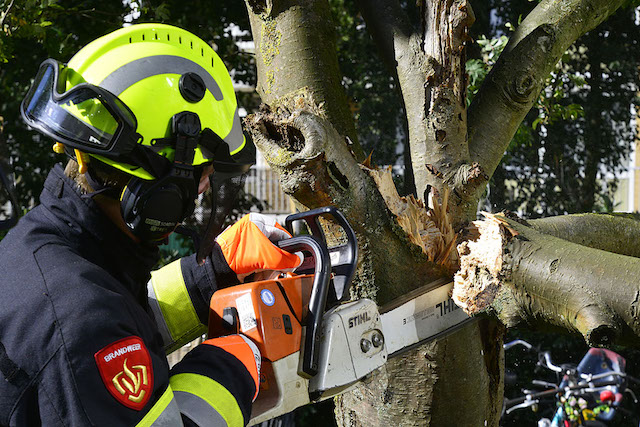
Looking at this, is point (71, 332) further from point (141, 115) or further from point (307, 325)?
point (307, 325)

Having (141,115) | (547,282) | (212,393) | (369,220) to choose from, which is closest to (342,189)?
(369,220)

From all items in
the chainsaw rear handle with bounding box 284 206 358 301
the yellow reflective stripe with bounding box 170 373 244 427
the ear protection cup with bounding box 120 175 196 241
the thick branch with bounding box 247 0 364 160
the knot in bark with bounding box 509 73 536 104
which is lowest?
the yellow reflective stripe with bounding box 170 373 244 427

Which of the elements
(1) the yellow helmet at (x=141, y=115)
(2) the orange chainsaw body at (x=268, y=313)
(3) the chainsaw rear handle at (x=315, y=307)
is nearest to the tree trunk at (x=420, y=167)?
(3) the chainsaw rear handle at (x=315, y=307)

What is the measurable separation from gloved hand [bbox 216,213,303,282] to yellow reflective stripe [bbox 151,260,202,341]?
A: 0.19 meters

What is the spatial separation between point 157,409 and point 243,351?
0.34 m

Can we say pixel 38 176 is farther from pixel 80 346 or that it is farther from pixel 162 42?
pixel 80 346

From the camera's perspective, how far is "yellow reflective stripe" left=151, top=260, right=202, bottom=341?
2184mm

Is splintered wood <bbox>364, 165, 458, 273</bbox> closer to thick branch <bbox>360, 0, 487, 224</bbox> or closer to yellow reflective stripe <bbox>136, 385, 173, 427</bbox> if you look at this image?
thick branch <bbox>360, 0, 487, 224</bbox>

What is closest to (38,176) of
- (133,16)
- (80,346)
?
(133,16)

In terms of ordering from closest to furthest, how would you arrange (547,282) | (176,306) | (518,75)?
(547,282)
(176,306)
(518,75)

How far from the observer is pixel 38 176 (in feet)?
20.0

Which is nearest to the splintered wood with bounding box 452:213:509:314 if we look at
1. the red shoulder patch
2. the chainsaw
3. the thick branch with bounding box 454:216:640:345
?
the thick branch with bounding box 454:216:640:345

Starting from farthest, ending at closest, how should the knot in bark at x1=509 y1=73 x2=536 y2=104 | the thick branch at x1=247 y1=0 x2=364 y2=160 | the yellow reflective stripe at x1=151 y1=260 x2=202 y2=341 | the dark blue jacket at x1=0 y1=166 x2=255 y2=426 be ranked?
1. the knot in bark at x1=509 y1=73 x2=536 y2=104
2. the thick branch at x1=247 y1=0 x2=364 y2=160
3. the yellow reflective stripe at x1=151 y1=260 x2=202 y2=341
4. the dark blue jacket at x1=0 y1=166 x2=255 y2=426

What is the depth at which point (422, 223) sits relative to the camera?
2.48 m
